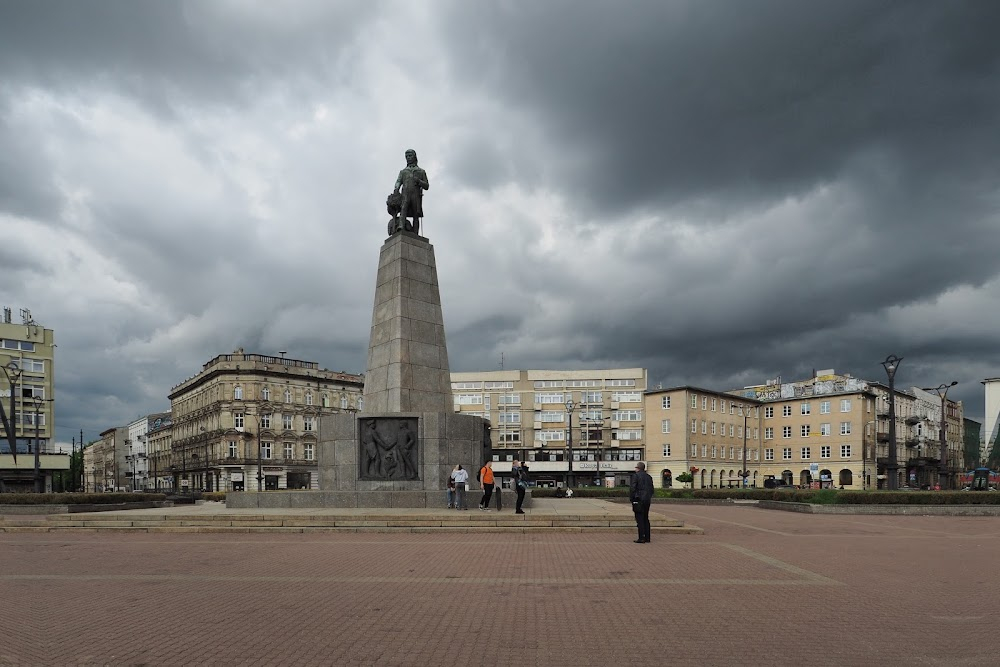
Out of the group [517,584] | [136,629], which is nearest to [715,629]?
[517,584]

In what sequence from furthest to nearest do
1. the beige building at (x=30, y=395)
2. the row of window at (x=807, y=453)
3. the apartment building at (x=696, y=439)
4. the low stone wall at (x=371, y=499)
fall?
the row of window at (x=807, y=453)
the apartment building at (x=696, y=439)
the beige building at (x=30, y=395)
the low stone wall at (x=371, y=499)

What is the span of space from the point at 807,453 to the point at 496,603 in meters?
78.9

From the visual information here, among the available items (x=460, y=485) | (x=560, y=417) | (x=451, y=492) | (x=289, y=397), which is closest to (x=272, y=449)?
(x=289, y=397)

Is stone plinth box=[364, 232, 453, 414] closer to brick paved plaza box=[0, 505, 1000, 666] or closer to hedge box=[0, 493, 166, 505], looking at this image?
brick paved plaza box=[0, 505, 1000, 666]

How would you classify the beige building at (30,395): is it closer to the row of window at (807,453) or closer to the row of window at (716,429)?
the row of window at (716,429)

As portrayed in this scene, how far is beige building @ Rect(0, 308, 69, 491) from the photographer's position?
6938 centimetres

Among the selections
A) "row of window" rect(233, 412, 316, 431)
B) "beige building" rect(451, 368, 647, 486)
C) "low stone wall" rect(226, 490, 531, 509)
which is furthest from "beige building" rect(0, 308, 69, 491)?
"low stone wall" rect(226, 490, 531, 509)

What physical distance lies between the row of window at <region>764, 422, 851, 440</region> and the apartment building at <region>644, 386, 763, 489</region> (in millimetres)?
2913

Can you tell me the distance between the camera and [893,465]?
30.6 m

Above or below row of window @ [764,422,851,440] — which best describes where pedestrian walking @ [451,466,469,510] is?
above

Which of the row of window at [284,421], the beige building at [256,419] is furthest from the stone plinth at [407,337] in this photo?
the row of window at [284,421]

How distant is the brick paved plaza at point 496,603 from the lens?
6934mm

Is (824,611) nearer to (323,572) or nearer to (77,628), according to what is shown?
(323,572)

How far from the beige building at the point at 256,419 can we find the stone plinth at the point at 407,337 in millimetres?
53829
